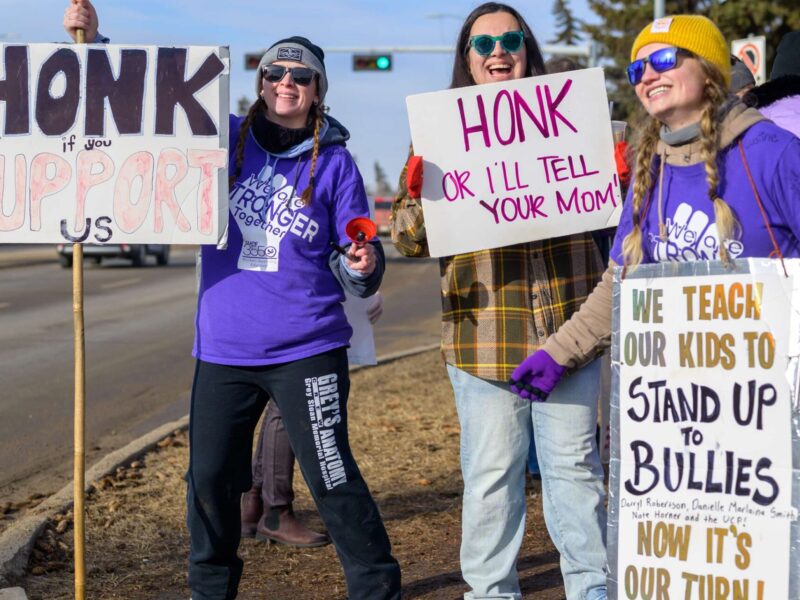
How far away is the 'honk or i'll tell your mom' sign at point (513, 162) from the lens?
3.82 m

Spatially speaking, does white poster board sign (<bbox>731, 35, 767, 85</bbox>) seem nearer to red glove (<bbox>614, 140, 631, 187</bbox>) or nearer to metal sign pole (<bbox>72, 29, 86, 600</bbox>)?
red glove (<bbox>614, 140, 631, 187</bbox>)

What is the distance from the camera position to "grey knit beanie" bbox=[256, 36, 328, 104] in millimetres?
3906

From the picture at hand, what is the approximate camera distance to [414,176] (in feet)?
12.4

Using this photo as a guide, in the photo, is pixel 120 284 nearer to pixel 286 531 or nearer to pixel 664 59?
pixel 286 531

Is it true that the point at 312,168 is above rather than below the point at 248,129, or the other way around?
below

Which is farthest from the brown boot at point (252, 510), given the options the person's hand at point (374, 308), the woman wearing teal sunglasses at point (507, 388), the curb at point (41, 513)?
the woman wearing teal sunglasses at point (507, 388)

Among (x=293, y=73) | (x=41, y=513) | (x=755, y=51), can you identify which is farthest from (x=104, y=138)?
(x=755, y=51)

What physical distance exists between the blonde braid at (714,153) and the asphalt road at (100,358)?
4644 millimetres

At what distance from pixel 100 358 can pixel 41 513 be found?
22.2 ft

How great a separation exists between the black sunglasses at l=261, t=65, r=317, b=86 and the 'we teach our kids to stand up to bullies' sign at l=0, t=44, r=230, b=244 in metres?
0.15

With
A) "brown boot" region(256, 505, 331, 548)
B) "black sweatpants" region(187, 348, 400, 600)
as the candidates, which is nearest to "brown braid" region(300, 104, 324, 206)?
"black sweatpants" region(187, 348, 400, 600)

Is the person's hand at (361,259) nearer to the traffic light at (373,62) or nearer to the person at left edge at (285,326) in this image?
the person at left edge at (285,326)

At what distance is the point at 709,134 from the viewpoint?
122 inches

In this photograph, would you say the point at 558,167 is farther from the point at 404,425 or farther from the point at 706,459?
the point at 404,425
